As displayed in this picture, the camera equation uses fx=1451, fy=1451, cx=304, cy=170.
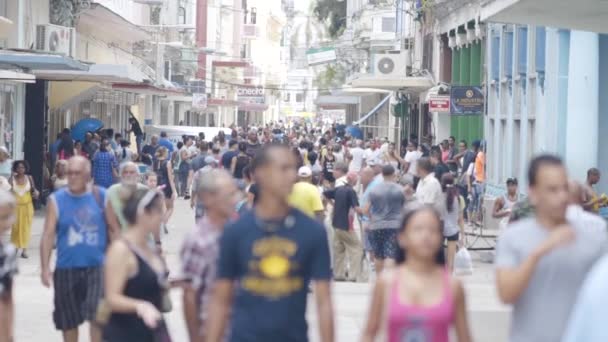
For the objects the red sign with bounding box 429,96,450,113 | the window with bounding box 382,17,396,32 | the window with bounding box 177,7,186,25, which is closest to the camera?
the red sign with bounding box 429,96,450,113

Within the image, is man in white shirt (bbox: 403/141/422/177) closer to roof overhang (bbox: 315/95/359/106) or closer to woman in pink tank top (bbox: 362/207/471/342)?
woman in pink tank top (bbox: 362/207/471/342)

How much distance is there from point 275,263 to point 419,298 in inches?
29.1

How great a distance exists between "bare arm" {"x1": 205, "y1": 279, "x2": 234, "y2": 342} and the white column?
17.2m

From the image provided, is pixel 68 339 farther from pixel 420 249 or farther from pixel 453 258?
pixel 453 258

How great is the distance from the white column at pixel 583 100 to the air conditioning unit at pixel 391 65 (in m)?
25.4

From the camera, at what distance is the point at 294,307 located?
7.11 m

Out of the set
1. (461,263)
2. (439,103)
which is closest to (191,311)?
(461,263)

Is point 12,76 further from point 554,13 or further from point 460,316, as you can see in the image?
point 460,316

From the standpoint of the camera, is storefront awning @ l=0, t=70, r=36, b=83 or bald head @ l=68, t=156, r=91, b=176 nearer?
bald head @ l=68, t=156, r=91, b=176

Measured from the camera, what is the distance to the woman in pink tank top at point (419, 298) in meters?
6.82

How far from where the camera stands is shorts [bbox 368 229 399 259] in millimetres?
17031

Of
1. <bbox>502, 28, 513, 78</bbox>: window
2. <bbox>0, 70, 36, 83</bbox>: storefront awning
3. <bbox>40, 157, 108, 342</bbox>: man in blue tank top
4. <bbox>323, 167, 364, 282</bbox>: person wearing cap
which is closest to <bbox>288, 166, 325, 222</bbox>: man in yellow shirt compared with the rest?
<bbox>323, 167, 364, 282</bbox>: person wearing cap

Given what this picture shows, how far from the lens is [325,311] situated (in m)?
7.18

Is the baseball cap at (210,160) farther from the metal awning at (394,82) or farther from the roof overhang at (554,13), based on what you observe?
the metal awning at (394,82)
